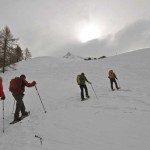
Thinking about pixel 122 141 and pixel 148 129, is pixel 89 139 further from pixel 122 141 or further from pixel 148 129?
pixel 148 129

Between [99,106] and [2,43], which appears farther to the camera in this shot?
[2,43]

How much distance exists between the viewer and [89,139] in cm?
757

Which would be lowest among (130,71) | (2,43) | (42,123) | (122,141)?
(122,141)

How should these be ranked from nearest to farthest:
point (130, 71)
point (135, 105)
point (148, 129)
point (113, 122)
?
point (148, 129)
point (113, 122)
point (135, 105)
point (130, 71)

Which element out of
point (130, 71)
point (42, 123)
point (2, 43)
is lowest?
point (42, 123)

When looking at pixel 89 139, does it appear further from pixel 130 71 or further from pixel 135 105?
pixel 130 71

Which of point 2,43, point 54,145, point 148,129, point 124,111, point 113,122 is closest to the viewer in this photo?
point 54,145

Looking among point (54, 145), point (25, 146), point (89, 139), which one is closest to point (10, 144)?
point (25, 146)

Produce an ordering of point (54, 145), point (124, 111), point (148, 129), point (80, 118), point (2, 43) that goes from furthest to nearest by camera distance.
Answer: point (2, 43) < point (124, 111) < point (80, 118) < point (148, 129) < point (54, 145)

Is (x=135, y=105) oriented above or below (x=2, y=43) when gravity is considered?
below

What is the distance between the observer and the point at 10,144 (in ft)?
24.9

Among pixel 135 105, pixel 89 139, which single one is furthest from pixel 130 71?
pixel 89 139

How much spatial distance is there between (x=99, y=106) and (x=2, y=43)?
33119mm

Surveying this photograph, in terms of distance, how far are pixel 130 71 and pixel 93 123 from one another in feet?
77.0
